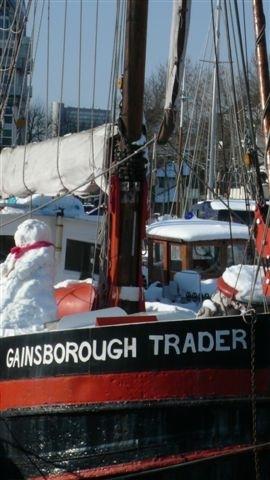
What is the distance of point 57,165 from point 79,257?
237cm

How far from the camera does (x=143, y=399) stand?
24.2ft

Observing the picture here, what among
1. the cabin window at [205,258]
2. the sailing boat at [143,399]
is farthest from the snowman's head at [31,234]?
the cabin window at [205,258]

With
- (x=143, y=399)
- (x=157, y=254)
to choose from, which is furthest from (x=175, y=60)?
(x=157, y=254)

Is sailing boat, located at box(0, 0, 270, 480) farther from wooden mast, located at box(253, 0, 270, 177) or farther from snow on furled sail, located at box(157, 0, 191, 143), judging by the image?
snow on furled sail, located at box(157, 0, 191, 143)

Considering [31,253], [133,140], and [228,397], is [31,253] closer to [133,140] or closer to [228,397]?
[133,140]

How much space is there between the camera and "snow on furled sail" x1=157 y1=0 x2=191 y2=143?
30.1 feet

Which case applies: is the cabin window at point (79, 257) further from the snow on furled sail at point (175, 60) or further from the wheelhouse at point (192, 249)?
the snow on furled sail at point (175, 60)

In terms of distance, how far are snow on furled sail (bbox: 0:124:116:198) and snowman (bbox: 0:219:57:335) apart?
97cm

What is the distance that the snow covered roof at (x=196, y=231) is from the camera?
502 inches

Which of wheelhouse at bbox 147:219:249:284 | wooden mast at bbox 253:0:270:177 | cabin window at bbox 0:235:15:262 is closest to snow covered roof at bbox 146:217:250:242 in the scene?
wheelhouse at bbox 147:219:249:284

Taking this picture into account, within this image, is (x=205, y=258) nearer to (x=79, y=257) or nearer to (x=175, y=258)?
(x=175, y=258)

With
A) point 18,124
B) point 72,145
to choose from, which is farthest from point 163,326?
point 18,124

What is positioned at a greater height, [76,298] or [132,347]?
[132,347]

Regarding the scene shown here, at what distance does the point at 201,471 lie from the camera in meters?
7.36
